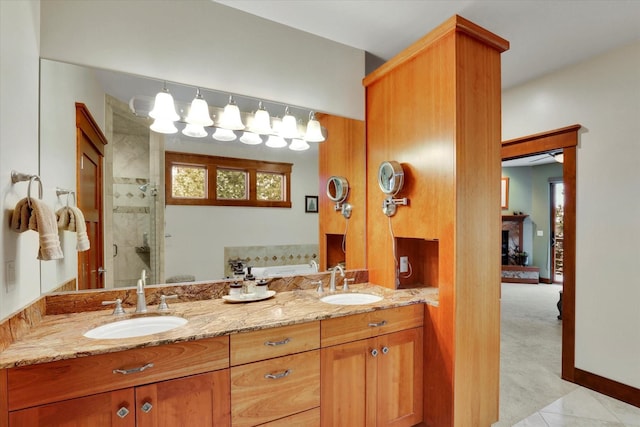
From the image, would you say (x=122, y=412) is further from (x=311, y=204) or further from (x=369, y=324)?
(x=311, y=204)

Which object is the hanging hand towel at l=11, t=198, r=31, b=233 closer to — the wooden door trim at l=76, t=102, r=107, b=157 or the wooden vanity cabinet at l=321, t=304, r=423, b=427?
the wooden door trim at l=76, t=102, r=107, b=157

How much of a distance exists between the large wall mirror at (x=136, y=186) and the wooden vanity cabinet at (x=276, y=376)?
0.72 m

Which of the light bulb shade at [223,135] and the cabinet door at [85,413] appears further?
the light bulb shade at [223,135]

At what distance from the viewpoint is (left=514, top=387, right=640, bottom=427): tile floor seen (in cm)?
212

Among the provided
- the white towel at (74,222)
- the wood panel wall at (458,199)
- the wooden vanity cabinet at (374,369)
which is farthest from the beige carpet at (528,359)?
the white towel at (74,222)

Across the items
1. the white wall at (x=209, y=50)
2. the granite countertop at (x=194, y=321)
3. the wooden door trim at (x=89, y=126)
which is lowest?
the granite countertop at (x=194, y=321)

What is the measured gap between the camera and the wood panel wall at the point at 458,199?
6.09 ft

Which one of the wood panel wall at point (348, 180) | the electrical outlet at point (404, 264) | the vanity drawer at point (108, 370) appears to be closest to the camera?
the vanity drawer at point (108, 370)

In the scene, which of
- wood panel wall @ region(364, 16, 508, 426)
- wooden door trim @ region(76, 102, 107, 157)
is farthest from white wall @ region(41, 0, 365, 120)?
wood panel wall @ region(364, 16, 508, 426)

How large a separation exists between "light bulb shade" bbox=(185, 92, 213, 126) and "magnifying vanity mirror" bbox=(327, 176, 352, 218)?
104cm

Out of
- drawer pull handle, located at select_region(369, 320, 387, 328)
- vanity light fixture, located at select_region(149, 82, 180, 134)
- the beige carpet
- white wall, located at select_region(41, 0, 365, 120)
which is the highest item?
white wall, located at select_region(41, 0, 365, 120)

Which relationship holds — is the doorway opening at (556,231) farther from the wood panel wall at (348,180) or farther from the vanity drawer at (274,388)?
the vanity drawer at (274,388)

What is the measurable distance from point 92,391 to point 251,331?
0.62m

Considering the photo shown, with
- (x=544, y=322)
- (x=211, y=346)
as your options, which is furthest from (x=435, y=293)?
(x=544, y=322)
